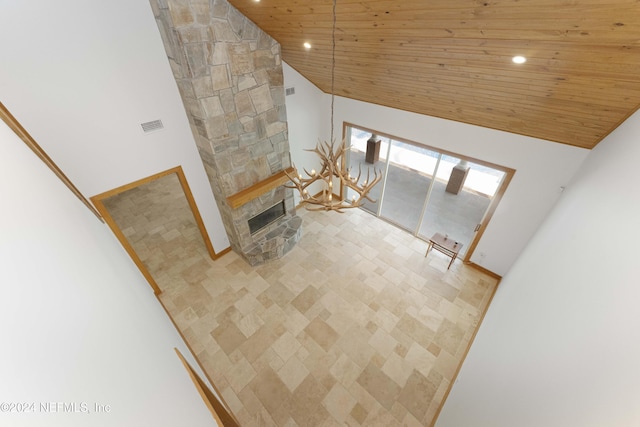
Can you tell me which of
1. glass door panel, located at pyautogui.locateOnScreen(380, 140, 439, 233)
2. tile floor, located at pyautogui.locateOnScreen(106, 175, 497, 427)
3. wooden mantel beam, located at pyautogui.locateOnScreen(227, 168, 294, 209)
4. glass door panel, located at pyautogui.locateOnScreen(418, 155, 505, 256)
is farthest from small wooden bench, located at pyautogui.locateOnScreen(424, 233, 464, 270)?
wooden mantel beam, located at pyautogui.locateOnScreen(227, 168, 294, 209)

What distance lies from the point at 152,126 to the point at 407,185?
6.33 meters

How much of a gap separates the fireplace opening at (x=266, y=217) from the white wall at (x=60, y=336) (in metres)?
3.69

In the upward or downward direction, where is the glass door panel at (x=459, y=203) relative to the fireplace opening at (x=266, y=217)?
downward

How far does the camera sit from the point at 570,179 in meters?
3.32

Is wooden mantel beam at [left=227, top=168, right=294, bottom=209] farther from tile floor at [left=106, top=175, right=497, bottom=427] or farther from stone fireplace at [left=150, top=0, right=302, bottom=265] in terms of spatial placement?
tile floor at [left=106, top=175, right=497, bottom=427]

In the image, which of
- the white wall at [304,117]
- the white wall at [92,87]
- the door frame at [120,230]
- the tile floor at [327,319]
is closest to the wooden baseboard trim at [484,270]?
the tile floor at [327,319]

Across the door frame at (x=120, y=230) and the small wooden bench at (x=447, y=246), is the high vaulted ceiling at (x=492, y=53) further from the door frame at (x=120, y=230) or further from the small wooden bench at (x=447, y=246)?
the door frame at (x=120, y=230)

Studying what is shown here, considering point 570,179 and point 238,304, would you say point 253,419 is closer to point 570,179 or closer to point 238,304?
point 238,304

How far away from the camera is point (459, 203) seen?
6.78 m

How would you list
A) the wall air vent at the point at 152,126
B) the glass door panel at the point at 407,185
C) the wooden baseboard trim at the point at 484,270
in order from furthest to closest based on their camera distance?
the glass door panel at the point at 407,185 → the wooden baseboard trim at the point at 484,270 → the wall air vent at the point at 152,126

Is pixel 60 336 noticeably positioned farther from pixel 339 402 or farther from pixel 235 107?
pixel 235 107

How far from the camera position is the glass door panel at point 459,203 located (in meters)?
5.80

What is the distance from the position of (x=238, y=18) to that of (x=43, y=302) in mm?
3873

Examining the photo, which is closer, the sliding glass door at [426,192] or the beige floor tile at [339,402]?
the beige floor tile at [339,402]
